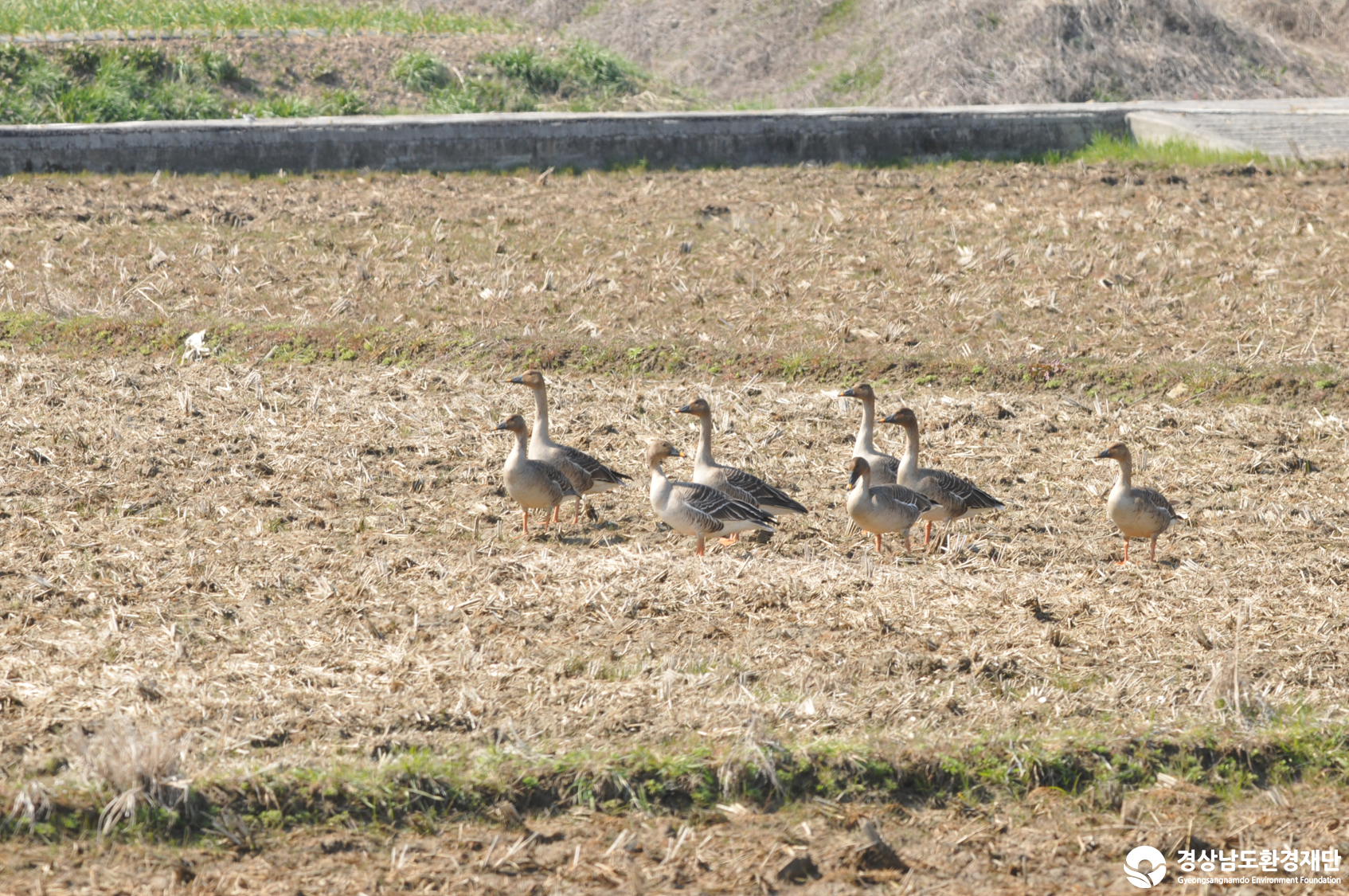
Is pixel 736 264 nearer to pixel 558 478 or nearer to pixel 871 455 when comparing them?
pixel 871 455

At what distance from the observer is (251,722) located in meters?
6.75

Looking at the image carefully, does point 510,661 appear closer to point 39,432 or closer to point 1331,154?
point 39,432

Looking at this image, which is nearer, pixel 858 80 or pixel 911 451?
pixel 911 451

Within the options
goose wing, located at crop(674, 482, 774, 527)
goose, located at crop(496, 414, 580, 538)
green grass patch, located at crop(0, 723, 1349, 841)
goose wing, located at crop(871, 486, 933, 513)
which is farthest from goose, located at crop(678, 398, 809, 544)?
green grass patch, located at crop(0, 723, 1349, 841)

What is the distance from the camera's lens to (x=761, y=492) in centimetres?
982

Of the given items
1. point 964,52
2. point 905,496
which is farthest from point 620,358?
point 964,52

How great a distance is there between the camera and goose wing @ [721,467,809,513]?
980 centimetres

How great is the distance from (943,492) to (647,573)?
7.61ft

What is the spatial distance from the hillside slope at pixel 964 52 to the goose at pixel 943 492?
1947 centimetres

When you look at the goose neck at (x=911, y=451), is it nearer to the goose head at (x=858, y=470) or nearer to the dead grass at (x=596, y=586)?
the dead grass at (x=596, y=586)

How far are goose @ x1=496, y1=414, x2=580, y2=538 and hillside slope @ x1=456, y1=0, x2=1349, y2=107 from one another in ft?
66.4

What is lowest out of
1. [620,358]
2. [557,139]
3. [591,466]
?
[620,358]

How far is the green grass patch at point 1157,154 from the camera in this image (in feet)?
76.7

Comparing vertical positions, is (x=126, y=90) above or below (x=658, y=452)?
above
